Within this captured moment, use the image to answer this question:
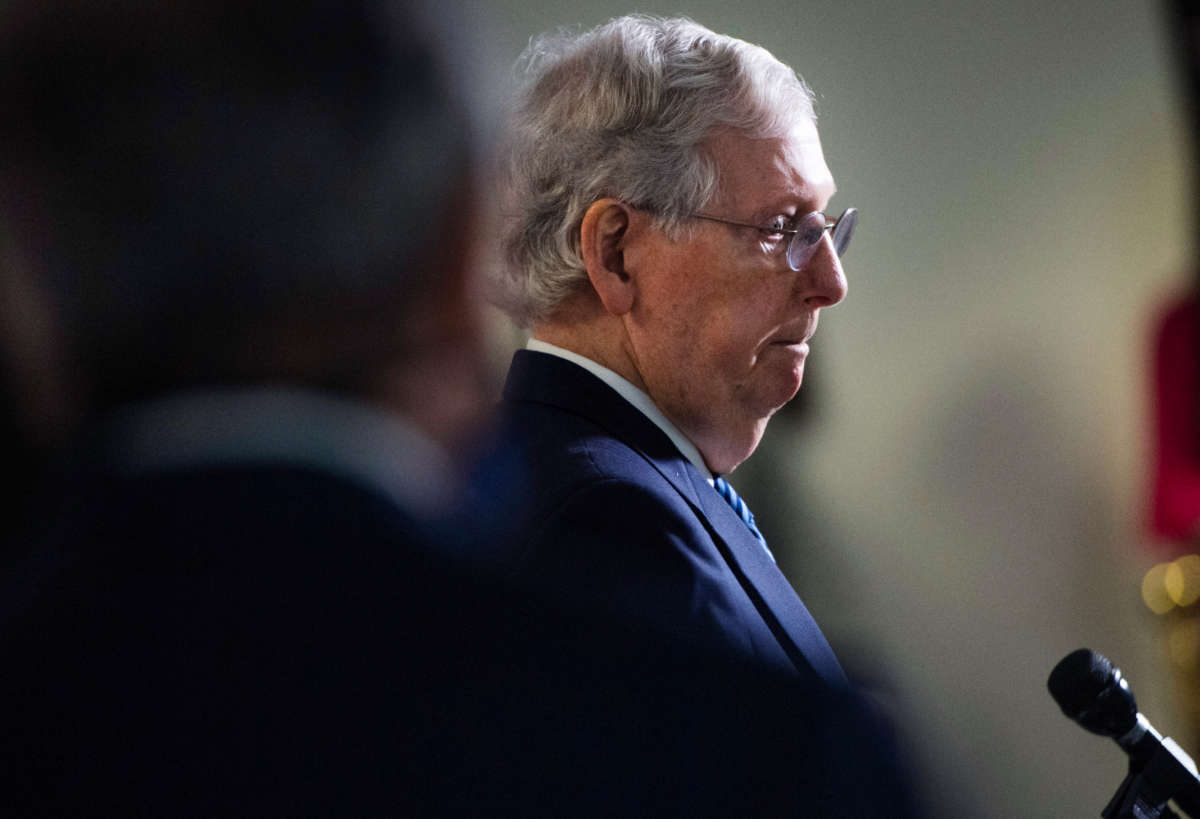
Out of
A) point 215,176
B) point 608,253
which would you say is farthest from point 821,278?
point 215,176

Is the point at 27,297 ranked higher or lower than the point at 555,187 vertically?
lower

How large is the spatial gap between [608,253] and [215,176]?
107cm

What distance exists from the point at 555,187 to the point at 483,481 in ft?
2.99

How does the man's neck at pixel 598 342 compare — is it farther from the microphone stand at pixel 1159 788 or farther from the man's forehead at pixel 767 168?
the microphone stand at pixel 1159 788

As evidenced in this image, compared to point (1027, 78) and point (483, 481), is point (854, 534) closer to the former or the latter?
point (1027, 78)

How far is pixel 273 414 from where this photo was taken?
1.47 ft

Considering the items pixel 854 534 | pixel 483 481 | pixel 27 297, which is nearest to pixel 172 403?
pixel 27 297

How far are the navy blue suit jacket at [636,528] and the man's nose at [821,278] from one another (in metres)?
0.28

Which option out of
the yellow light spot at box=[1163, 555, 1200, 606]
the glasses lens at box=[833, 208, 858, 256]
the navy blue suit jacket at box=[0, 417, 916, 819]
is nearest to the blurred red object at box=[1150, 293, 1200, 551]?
the yellow light spot at box=[1163, 555, 1200, 606]

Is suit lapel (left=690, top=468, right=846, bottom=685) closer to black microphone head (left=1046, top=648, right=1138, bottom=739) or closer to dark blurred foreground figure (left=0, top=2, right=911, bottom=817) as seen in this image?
black microphone head (left=1046, top=648, right=1138, bottom=739)

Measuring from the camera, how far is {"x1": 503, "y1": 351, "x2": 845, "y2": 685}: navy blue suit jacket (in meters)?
1.13

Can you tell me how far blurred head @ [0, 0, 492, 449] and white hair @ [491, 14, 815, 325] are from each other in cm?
96

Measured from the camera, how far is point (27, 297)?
0.46m

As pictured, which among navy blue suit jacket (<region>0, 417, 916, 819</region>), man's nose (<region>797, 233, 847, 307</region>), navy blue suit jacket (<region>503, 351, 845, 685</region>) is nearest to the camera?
navy blue suit jacket (<region>0, 417, 916, 819</region>)
